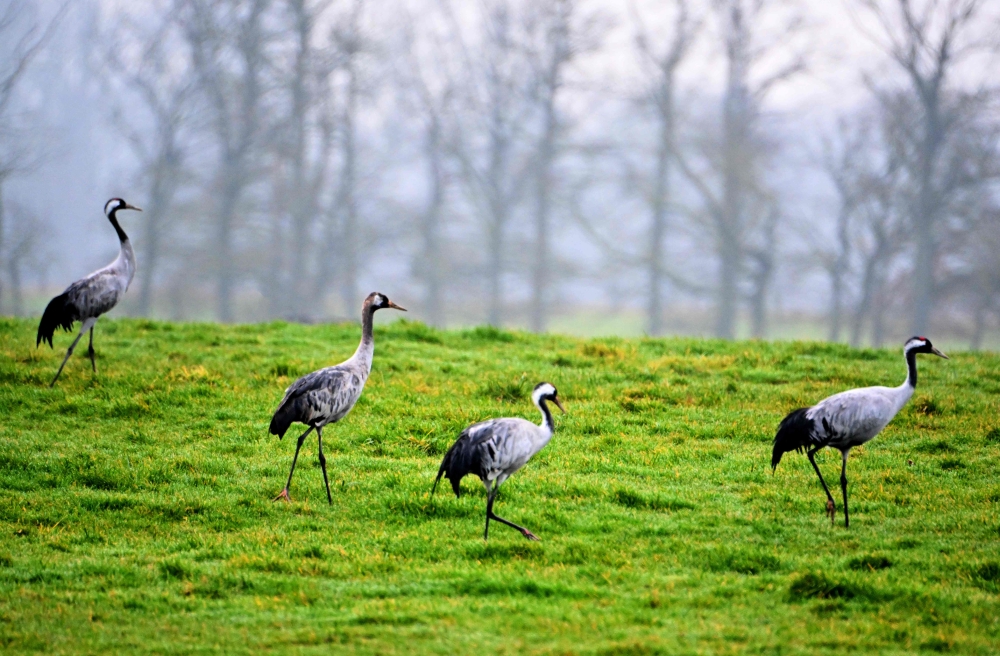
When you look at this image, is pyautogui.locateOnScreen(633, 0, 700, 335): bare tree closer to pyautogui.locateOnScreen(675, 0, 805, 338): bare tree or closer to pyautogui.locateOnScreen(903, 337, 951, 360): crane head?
pyautogui.locateOnScreen(675, 0, 805, 338): bare tree

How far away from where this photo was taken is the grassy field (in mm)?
7594

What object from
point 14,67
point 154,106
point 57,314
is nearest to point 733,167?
point 154,106

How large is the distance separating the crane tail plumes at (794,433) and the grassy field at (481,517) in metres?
0.72

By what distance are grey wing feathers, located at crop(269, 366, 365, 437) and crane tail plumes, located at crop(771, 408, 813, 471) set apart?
4.87 meters

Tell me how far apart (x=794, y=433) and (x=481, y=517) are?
347 cm

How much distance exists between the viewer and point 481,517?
34.2 ft

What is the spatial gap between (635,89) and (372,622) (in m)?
41.4

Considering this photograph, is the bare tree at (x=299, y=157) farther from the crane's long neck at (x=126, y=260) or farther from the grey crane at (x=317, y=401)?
the grey crane at (x=317, y=401)

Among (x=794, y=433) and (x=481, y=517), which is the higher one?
(x=794, y=433)

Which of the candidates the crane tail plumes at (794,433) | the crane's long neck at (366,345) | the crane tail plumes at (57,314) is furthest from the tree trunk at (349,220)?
the crane tail plumes at (794,433)

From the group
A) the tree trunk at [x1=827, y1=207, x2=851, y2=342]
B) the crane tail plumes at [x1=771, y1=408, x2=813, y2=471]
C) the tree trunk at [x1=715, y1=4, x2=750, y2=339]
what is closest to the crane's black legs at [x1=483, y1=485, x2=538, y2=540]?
the crane tail plumes at [x1=771, y1=408, x2=813, y2=471]

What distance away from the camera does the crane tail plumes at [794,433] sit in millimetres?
10336

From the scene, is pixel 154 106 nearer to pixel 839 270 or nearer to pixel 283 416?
pixel 839 270

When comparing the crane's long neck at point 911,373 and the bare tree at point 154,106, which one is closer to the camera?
the crane's long neck at point 911,373
